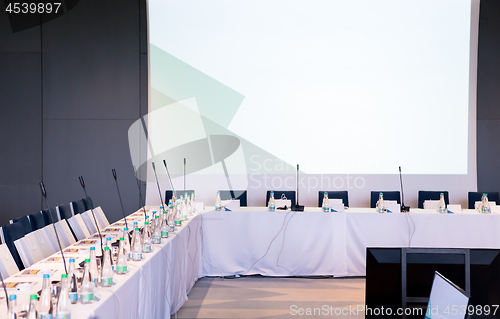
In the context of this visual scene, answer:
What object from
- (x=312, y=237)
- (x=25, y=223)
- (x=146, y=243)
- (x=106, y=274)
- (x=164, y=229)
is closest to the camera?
(x=106, y=274)

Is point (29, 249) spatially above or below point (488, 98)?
below

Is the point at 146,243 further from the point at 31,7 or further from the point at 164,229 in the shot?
the point at 31,7

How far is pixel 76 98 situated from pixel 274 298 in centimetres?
457

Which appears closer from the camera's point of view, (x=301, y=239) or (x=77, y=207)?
(x=301, y=239)

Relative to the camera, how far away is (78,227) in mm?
4098

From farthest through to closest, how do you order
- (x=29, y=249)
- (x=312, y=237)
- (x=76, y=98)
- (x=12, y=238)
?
(x=76, y=98), (x=312, y=237), (x=12, y=238), (x=29, y=249)

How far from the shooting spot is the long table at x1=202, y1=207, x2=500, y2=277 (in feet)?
15.4

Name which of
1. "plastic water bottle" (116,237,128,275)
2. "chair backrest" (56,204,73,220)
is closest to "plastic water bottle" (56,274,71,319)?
"plastic water bottle" (116,237,128,275)

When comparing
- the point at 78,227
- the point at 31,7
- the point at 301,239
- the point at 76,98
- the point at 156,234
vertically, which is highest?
the point at 31,7

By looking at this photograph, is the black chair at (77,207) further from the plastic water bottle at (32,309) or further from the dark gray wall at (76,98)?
the plastic water bottle at (32,309)

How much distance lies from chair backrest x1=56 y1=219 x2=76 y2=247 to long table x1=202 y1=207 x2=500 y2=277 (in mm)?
1411

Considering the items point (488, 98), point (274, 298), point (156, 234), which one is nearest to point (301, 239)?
point (274, 298)

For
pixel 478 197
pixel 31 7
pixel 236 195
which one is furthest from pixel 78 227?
pixel 478 197

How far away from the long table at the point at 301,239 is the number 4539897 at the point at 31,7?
174 inches
